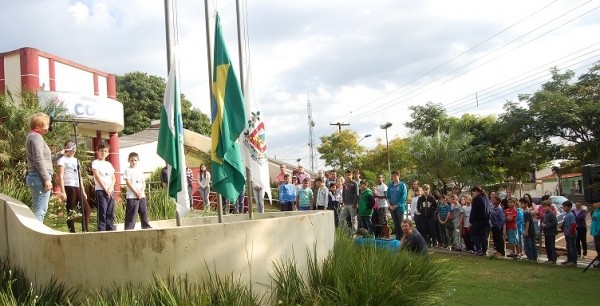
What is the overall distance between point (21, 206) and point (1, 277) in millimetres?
1246

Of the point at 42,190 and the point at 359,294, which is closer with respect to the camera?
the point at 359,294

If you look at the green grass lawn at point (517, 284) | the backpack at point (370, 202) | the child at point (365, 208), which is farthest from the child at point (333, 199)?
the green grass lawn at point (517, 284)

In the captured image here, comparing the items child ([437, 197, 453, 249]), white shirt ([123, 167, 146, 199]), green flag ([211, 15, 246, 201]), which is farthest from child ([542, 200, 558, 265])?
white shirt ([123, 167, 146, 199])

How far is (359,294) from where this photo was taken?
20.7ft

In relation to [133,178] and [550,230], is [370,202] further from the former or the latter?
[133,178]

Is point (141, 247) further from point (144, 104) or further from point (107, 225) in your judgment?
point (144, 104)

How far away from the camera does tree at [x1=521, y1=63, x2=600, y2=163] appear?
2903 centimetres

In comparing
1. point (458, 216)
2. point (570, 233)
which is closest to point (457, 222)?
point (458, 216)

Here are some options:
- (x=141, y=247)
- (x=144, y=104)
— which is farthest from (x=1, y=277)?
(x=144, y=104)

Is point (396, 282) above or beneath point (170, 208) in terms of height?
beneath

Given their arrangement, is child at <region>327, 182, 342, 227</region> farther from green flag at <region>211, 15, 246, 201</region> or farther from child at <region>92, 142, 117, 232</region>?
green flag at <region>211, 15, 246, 201</region>

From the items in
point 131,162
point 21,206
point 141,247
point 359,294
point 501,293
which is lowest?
point 501,293

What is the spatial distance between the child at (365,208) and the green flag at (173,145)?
7.26 meters

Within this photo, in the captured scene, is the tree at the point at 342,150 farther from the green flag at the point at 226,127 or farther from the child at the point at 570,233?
the green flag at the point at 226,127
